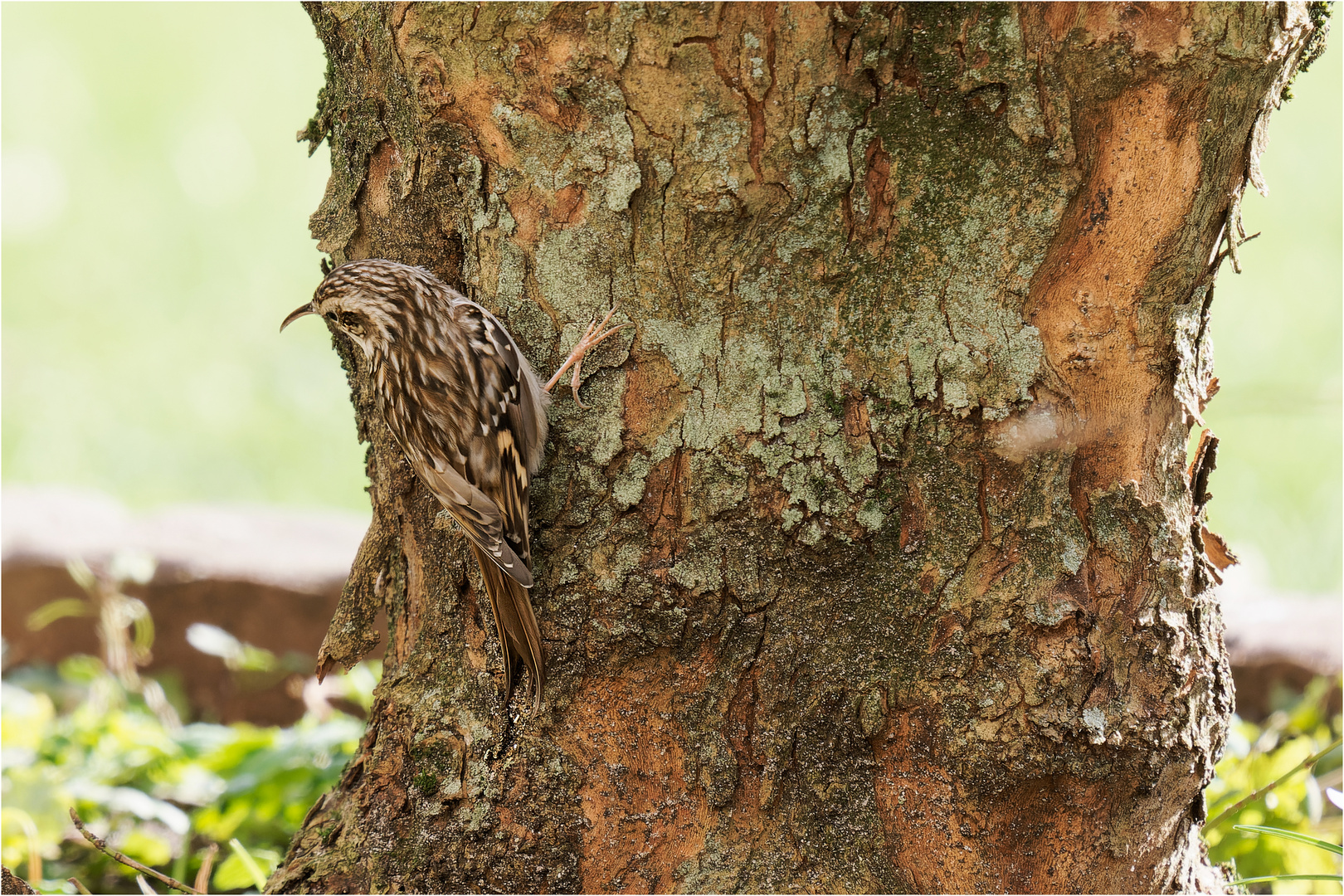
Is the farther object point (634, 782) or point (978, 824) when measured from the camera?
point (634, 782)

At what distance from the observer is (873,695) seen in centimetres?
190

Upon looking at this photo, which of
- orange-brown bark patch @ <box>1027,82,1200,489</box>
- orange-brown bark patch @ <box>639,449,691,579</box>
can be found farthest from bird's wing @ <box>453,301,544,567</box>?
orange-brown bark patch @ <box>1027,82,1200,489</box>

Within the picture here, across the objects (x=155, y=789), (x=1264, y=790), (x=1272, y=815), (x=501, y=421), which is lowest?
(x=1272, y=815)

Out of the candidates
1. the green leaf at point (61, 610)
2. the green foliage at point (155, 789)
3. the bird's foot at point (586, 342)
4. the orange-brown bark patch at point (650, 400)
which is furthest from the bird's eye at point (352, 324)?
the green leaf at point (61, 610)

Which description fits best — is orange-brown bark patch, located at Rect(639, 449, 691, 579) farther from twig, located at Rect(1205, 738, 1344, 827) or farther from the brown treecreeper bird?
twig, located at Rect(1205, 738, 1344, 827)

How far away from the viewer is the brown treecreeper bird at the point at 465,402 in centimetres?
196

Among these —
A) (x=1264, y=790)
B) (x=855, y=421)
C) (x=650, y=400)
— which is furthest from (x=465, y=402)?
(x=1264, y=790)

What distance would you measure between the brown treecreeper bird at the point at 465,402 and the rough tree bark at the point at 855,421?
0.06 metres

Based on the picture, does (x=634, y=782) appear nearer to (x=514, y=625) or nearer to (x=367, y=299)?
(x=514, y=625)

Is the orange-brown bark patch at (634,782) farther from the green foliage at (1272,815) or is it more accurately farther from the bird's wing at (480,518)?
the green foliage at (1272,815)

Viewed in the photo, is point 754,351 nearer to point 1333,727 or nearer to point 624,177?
point 624,177

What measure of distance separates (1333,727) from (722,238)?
272 centimetres

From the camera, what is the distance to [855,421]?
1876mm

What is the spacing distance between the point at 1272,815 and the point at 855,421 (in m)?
1.68
